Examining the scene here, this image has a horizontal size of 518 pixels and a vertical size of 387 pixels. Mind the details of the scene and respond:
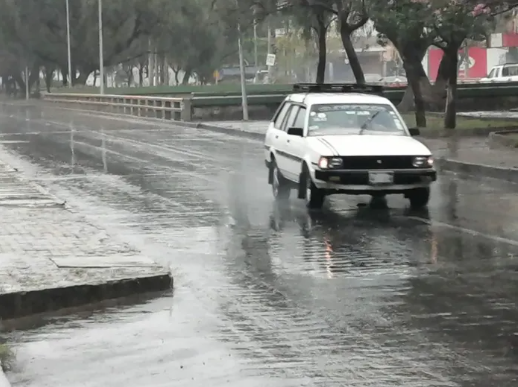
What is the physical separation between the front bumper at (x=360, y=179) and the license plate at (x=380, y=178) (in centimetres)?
4

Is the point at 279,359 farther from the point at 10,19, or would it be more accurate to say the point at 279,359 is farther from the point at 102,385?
the point at 10,19

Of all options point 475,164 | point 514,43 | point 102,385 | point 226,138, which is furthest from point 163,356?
point 514,43

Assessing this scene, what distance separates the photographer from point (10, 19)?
3012 inches

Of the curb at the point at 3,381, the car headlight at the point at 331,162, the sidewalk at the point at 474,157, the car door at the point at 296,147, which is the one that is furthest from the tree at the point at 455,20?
the curb at the point at 3,381

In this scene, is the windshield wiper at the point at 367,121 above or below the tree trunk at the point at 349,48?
below

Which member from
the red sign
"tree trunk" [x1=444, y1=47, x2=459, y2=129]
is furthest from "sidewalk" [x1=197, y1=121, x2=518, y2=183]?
the red sign

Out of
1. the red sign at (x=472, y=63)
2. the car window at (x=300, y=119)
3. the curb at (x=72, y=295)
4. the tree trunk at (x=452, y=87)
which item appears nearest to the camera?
the curb at (x=72, y=295)

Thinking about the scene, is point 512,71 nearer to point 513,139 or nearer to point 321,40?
point 321,40

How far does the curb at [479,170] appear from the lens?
1909 centimetres

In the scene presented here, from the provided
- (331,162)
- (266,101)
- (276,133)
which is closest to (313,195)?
(331,162)

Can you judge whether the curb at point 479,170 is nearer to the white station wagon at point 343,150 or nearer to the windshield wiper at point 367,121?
the white station wagon at point 343,150

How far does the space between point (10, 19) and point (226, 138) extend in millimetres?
47848

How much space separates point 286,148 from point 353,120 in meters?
1.17

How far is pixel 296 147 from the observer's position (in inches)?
602
